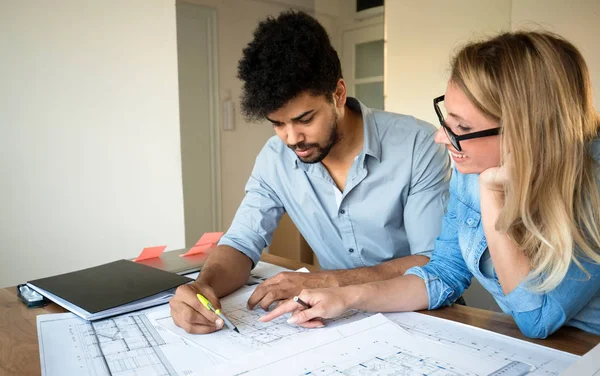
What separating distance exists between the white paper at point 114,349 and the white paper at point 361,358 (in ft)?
0.31

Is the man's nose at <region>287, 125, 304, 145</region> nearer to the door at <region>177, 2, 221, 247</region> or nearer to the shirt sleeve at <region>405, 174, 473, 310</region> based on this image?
the shirt sleeve at <region>405, 174, 473, 310</region>

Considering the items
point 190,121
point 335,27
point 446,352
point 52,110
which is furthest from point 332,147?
point 335,27

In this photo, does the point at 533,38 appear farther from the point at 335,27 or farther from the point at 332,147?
the point at 335,27

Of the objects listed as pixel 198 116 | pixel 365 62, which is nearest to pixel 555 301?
pixel 198 116

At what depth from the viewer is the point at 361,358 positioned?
786mm

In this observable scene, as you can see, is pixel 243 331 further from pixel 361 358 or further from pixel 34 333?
pixel 34 333

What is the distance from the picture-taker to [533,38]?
2.80 ft

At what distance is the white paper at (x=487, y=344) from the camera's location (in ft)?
2.54

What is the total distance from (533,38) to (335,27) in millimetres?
4174

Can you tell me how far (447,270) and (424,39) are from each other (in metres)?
2.35

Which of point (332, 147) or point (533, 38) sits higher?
point (533, 38)

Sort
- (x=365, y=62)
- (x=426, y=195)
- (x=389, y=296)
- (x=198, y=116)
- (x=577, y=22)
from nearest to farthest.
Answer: (x=389, y=296) < (x=426, y=195) < (x=577, y=22) < (x=198, y=116) < (x=365, y=62)

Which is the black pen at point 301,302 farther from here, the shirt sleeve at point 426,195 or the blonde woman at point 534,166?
the shirt sleeve at point 426,195

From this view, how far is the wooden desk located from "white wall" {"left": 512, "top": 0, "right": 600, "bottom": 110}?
1788 mm
